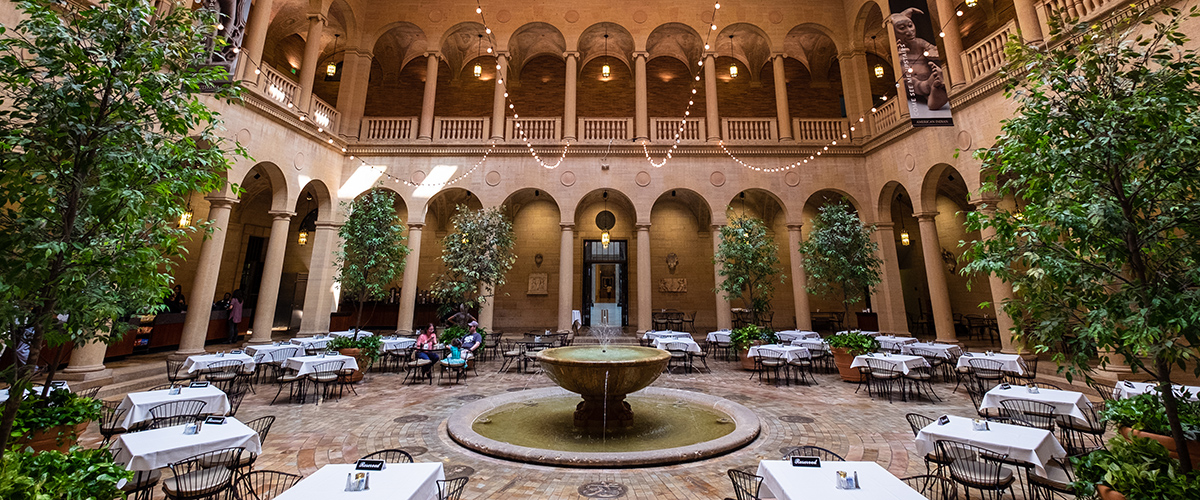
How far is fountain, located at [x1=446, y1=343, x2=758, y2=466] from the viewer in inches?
176

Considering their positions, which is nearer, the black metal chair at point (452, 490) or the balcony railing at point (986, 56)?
the black metal chair at point (452, 490)

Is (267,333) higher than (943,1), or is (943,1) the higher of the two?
(943,1)

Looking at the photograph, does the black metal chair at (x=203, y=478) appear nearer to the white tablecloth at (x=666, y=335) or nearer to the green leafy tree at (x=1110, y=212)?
the green leafy tree at (x=1110, y=212)

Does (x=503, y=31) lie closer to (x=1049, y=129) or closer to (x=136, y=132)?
(x=136, y=132)

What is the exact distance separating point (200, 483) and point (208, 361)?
16.5ft

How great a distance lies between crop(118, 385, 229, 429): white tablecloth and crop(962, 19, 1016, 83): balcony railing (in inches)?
581

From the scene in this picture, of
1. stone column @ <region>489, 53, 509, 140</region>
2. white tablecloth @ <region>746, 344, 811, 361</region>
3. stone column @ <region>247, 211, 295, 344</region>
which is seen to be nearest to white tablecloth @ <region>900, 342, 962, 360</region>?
white tablecloth @ <region>746, 344, 811, 361</region>

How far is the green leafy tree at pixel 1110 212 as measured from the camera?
2678 millimetres

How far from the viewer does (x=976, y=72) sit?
33.2 ft

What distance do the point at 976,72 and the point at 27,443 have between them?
15948 millimetres

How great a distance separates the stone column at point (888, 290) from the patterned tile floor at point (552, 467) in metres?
4.35

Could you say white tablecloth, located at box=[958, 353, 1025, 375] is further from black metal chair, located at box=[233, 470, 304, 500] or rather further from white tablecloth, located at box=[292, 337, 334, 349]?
white tablecloth, located at box=[292, 337, 334, 349]

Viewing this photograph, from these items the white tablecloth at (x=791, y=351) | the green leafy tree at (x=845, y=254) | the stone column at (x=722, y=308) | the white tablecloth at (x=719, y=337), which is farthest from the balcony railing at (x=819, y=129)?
the white tablecloth at (x=791, y=351)

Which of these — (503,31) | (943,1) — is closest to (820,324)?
(943,1)
